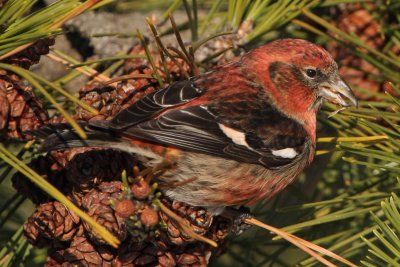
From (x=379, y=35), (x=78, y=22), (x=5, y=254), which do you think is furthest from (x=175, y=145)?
(x=379, y=35)

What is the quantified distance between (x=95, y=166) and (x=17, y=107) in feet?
1.21

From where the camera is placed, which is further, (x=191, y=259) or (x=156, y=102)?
(x=156, y=102)

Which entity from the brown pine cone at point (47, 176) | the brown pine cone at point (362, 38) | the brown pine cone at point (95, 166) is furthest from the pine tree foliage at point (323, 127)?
the brown pine cone at point (95, 166)

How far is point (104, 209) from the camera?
239 cm

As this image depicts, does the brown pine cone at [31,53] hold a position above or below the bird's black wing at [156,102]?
above

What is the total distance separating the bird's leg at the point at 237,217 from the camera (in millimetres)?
2997

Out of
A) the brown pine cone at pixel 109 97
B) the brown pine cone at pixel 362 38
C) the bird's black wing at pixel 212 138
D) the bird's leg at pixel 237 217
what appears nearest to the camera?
the brown pine cone at pixel 109 97

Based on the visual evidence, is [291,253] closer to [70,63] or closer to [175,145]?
[175,145]

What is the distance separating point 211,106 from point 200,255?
2.56 ft

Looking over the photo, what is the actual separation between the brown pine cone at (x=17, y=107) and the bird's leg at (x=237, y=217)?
3.08ft

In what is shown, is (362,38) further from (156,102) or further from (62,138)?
(62,138)

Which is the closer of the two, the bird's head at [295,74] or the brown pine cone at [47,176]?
the brown pine cone at [47,176]

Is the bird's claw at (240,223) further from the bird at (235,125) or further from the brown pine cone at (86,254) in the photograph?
the brown pine cone at (86,254)

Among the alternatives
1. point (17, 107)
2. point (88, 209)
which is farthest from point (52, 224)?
point (17, 107)
